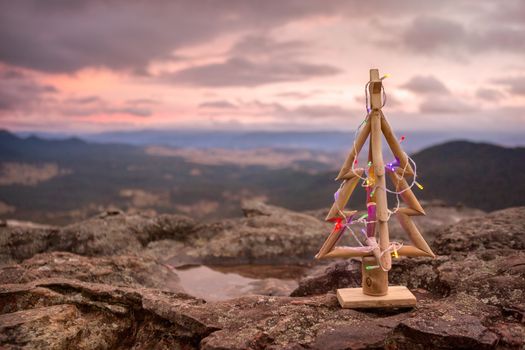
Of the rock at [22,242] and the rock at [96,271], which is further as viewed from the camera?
the rock at [22,242]

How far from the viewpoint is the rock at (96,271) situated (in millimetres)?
9332

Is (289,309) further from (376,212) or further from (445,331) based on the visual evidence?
(445,331)

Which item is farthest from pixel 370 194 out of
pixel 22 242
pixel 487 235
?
pixel 22 242

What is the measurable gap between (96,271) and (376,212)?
743 centimetres

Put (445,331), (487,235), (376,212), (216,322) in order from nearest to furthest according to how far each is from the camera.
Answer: (445,331) < (216,322) < (376,212) < (487,235)

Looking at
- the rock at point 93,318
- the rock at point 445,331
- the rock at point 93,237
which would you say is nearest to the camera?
the rock at point 445,331

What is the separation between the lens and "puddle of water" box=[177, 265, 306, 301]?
1115 cm

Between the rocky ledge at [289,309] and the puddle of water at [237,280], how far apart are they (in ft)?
4.20

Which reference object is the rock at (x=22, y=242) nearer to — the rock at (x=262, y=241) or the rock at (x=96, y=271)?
the rock at (x=96, y=271)

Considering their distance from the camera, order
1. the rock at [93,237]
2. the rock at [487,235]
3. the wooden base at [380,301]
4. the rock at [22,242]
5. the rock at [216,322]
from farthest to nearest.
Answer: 1. the rock at [93,237]
2. the rock at [22,242]
3. the rock at [487,235]
4. the wooden base at [380,301]
5. the rock at [216,322]

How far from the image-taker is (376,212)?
6992 millimetres

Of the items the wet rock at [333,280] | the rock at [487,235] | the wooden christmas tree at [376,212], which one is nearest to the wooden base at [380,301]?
the wooden christmas tree at [376,212]

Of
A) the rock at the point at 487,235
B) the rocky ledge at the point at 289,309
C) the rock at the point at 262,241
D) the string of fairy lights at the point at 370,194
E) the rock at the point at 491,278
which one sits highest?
the string of fairy lights at the point at 370,194

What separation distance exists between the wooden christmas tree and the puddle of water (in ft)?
13.1
